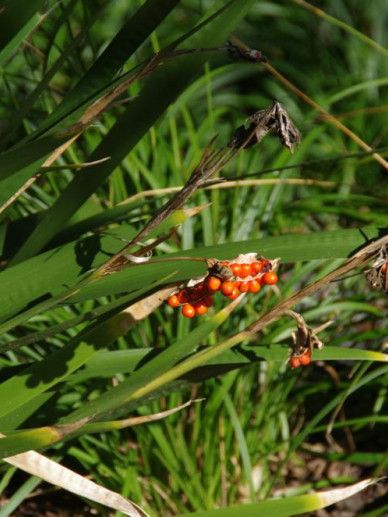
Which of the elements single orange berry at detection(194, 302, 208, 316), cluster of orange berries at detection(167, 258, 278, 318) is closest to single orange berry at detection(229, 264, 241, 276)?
cluster of orange berries at detection(167, 258, 278, 318)

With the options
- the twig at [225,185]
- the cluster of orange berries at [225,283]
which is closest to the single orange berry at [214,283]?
the cluster of orange berries at [225,283]

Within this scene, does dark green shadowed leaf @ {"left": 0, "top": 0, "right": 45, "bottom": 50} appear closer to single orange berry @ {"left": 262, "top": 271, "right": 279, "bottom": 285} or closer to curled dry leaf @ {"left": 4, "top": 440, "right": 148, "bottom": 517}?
single orange berry @ {"left": 262, "top": 271, "right": 279, "bottom": 285}

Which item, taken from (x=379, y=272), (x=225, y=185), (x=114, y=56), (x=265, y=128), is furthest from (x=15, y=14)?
(x=225, y=185)

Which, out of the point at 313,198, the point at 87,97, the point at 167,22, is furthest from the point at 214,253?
the point at 167,22

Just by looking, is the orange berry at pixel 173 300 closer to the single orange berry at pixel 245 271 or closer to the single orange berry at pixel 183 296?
the single orange berry at pixel 183 296

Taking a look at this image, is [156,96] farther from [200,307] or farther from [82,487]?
[82,487]

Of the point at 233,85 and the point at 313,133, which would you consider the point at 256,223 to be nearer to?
the point at 313,133

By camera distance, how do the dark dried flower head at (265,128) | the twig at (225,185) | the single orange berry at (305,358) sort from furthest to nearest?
the twig at (225,185)
the single orange berry at (305,358)
the dark dried flower head at (265,128)
